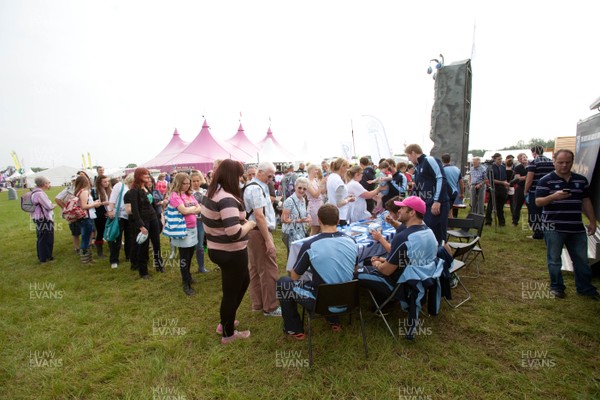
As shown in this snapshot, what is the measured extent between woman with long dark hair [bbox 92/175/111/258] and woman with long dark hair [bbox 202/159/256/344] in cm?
441

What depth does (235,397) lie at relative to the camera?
2486 millimetres

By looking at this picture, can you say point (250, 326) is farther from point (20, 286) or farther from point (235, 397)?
point (20, 286)

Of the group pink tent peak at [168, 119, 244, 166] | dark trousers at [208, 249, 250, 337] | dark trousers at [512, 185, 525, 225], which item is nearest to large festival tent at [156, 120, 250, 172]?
pink tent peak at [168, 119, 244, 166]

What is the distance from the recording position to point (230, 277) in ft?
9.75

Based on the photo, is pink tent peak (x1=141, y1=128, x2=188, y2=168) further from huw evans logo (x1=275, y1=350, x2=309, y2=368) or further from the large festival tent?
huw evans logo (x1=275, y1=350, x2=309, y2=368)

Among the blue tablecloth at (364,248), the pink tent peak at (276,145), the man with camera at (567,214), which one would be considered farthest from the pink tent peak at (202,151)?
the man with camera at (567,214)

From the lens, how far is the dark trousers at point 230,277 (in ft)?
9.45

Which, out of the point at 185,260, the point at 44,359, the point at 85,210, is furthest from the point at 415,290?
the point at 85,210

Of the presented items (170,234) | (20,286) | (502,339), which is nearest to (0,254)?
(20,286)

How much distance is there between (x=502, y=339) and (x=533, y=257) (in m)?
3.27

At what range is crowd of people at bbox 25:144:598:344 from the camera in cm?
284

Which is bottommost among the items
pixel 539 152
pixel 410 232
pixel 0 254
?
pixel 0 254

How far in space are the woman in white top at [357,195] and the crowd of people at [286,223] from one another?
18 millimetres

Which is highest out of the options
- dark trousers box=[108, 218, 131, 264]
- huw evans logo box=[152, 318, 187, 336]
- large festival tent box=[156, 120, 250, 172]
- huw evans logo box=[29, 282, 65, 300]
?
large festival tent box=[156, 120, 250, 172]
